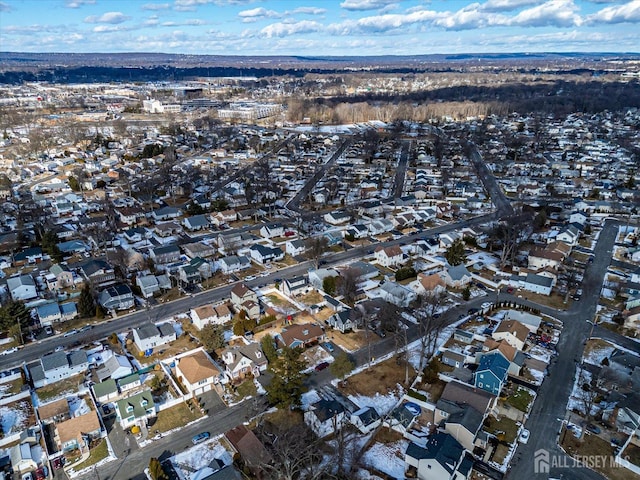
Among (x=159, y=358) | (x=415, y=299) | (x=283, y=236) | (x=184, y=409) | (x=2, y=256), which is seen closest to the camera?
(x=184, y=409)

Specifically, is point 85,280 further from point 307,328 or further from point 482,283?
point 482,283

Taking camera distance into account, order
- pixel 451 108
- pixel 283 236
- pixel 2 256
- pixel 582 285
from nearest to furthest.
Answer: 1. pixel 582 285
2. pixel 2 256
3. pixel 283 236
4. pixel 451 108

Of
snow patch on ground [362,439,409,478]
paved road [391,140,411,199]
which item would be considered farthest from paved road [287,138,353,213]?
snow patch on ground [362,439,409,478]

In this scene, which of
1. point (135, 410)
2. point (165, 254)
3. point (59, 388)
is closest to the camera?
point (135, 410)

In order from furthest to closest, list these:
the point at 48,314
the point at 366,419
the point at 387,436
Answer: the point at 48,314 → the point at 366,419 → the point at 387,436

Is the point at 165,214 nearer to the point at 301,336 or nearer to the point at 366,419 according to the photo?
the point at 301,336

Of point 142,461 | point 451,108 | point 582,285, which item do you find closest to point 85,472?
point 142,461

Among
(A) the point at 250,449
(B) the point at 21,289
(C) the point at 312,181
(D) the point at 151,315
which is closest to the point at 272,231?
(D) the point at 151,315
